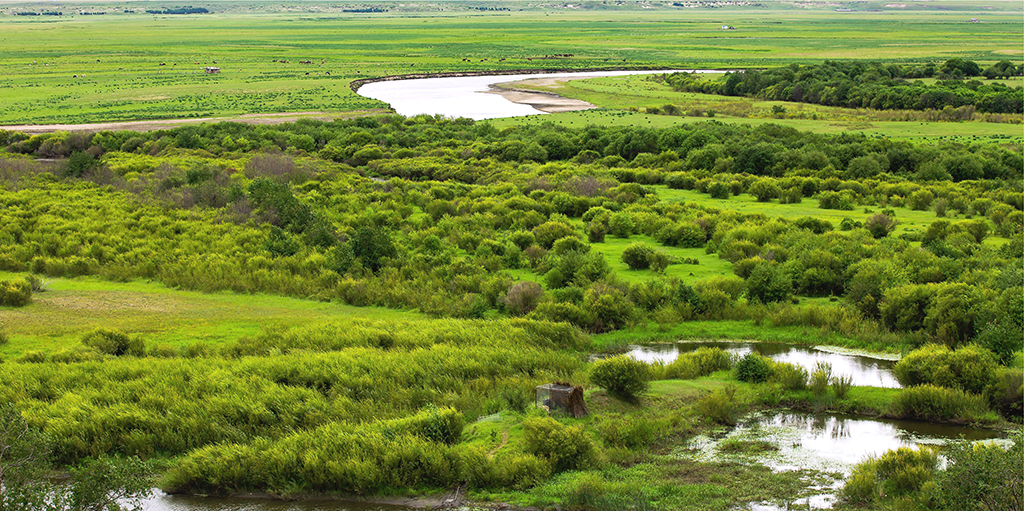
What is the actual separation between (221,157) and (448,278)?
99.4 ft

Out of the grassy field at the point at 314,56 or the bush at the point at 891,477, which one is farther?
the grassy field at the point at 314,56

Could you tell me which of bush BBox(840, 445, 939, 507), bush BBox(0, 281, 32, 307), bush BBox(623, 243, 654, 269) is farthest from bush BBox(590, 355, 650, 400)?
bush BBox(0, 281, 32, 307)

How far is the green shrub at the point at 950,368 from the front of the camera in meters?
15.4

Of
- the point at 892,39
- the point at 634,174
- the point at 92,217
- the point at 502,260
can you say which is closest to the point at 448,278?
the point at 502,260

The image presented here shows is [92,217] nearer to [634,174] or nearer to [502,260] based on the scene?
[502,260]

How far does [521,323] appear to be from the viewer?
65.2 ft

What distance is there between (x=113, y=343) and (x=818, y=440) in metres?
14.8

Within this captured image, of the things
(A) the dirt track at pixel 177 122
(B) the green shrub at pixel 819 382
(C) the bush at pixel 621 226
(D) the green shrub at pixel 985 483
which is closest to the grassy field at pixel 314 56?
(A) the dirt track at pixel 177 122

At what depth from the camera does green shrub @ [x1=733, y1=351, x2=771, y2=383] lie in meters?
16.6

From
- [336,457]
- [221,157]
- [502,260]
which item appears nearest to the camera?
[336,457]

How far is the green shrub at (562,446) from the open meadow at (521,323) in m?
0.05

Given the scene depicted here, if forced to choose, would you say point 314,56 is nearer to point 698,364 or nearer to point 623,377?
point 698,364

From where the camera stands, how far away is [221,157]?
49.4 meters

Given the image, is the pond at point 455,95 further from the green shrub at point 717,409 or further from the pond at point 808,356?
the green shrub at point 717,409
